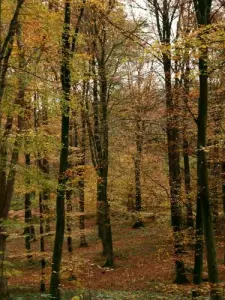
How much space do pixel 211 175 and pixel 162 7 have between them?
679cm

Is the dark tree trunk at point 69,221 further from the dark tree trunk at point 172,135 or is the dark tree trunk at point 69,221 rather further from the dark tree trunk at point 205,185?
the dark tree trunk at point 205,185

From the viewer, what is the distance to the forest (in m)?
8.80

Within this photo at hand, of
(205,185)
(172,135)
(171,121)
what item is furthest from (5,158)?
(172,135)

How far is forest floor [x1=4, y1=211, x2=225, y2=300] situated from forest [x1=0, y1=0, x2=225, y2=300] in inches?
3.3

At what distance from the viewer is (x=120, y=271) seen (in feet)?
58.2

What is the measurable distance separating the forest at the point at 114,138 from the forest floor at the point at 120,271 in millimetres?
84

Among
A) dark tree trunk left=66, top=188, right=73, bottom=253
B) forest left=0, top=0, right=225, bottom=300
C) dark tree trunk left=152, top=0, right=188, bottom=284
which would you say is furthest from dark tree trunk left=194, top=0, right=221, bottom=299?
dark tree trunk left=66, top=188, right=73, bottom=253

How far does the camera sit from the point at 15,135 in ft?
29.3

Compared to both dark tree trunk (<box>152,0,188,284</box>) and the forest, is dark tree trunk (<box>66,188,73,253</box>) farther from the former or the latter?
dark tree trunk (<box>152,0,188,284</box>)

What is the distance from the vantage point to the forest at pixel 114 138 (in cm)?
880

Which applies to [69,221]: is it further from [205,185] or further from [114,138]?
[205,185]

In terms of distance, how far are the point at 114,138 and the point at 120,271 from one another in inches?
324

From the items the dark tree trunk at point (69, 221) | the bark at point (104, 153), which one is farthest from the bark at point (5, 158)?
the bark at point (104, 153)

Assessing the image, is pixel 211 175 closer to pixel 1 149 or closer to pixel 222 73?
pixel 222 73
